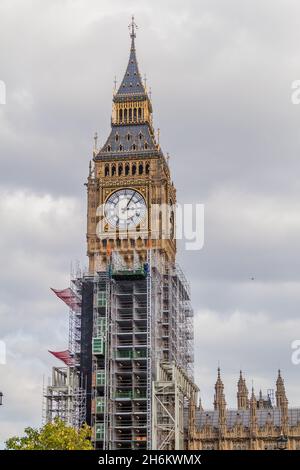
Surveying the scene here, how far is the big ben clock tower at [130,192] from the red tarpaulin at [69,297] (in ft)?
24.7

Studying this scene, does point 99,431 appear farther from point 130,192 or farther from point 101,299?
point 130,192

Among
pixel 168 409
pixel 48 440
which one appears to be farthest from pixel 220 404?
pixel 48 440

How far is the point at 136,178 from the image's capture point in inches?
6107

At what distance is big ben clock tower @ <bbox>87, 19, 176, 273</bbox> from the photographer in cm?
15262

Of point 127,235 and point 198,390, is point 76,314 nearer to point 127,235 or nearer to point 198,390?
point 127,235

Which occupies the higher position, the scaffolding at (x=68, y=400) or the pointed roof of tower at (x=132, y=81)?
the pointed roof of tower at (x=132, y=81)

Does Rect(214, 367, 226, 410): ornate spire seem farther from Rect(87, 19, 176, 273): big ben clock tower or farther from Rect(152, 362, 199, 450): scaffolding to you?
Rect(87, 19, 176, 273): big ben clock tower

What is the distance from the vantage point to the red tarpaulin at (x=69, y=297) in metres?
144

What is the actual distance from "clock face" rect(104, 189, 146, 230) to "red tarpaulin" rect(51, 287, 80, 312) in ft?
A: 47.6

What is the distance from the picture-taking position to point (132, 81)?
16475 cm

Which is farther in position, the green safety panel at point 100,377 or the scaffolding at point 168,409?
the scaffolding at point 168,409

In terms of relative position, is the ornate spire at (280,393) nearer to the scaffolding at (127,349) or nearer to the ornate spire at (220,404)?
the ornate spire at (220,404)

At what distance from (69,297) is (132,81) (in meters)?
41.7

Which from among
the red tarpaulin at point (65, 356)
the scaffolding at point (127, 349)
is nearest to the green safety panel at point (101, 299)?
the scaffolding at point (127, 349)
